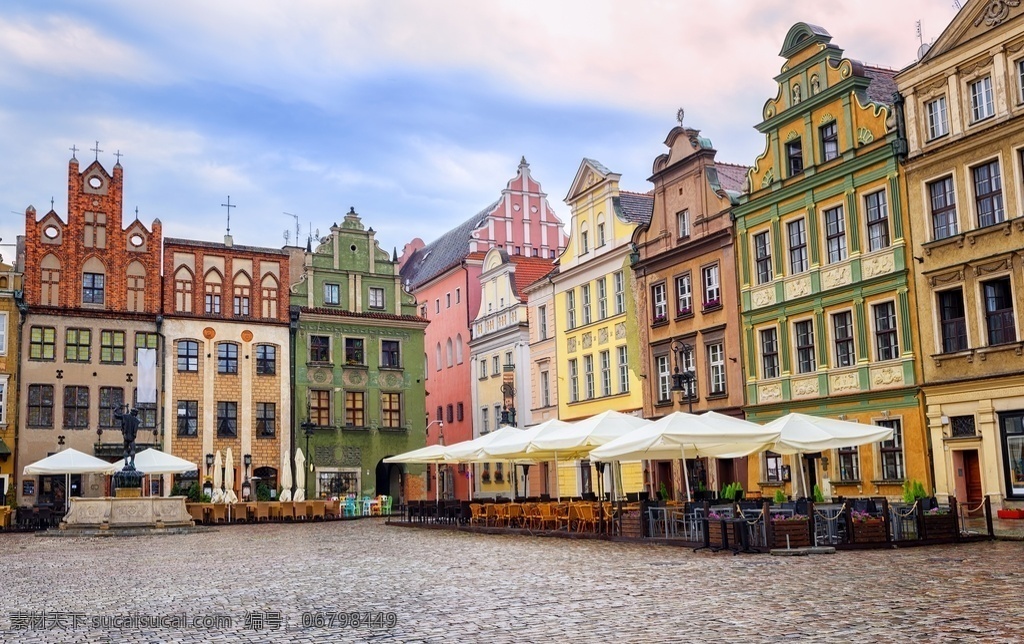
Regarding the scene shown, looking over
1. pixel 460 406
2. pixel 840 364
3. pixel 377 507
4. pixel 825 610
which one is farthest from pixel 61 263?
pixel 825 610

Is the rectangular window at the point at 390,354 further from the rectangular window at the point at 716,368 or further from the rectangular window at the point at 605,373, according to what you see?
the rectangular window at the point at 716,368

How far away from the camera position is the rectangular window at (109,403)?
49219 millimetres

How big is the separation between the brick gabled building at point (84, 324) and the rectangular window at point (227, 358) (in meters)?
2.88

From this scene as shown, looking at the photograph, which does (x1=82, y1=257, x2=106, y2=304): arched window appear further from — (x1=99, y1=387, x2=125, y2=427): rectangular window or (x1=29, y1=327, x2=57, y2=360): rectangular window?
(x1=99, y1=387, x2=125, y2=427): rectangular window

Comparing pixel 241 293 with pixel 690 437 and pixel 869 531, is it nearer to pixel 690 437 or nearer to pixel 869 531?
pixel 690 437

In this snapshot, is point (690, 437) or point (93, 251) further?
point (93, 251)

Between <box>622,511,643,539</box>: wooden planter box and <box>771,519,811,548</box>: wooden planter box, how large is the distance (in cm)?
469

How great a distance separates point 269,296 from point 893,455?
32.3 m

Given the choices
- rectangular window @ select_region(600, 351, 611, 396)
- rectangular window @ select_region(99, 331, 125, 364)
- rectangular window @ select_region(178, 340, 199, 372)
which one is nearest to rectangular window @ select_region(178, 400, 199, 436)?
rectangular window @ select_region(178, 340, 199, 372)

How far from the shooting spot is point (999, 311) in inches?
1131

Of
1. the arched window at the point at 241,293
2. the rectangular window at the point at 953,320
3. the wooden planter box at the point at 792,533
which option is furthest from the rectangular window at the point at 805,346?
the arched window at the point at 241,293

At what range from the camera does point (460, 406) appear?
62.6 metres

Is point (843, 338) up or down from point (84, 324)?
down

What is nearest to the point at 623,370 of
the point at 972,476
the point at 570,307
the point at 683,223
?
the point at 570,307
